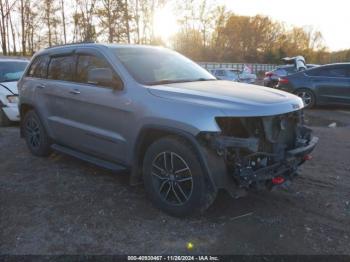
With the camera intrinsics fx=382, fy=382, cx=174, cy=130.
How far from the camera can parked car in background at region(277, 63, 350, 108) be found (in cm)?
1162

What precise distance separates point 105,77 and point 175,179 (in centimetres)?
150

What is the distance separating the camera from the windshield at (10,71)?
31.7 feet

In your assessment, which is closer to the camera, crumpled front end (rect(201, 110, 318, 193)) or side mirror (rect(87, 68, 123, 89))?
crumpled front end (rect(201, 110, 318, 193))

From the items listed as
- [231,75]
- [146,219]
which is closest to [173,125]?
[146,219]

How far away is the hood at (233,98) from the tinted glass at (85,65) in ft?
3.60

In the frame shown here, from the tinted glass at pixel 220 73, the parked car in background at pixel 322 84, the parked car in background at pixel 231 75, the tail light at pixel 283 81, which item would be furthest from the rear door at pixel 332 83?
the tinted glass at pixel 220 73

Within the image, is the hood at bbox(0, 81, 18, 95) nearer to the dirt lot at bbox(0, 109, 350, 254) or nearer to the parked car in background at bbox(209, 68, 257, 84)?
the dirt lot at bbox(0, 109, 350, 254)

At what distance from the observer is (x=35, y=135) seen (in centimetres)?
639

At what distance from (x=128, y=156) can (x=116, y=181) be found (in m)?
0.89

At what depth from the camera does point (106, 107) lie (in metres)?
4.63

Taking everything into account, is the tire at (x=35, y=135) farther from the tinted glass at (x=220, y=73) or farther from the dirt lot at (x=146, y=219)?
the tinted glass at (x=220, y=73)

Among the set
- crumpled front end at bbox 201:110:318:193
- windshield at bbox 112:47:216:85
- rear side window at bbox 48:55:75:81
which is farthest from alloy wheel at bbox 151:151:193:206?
rear side window at bbox 48:55:75:81

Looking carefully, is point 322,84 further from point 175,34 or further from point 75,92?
point 175,34

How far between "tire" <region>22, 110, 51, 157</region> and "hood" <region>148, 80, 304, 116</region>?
270 cm
